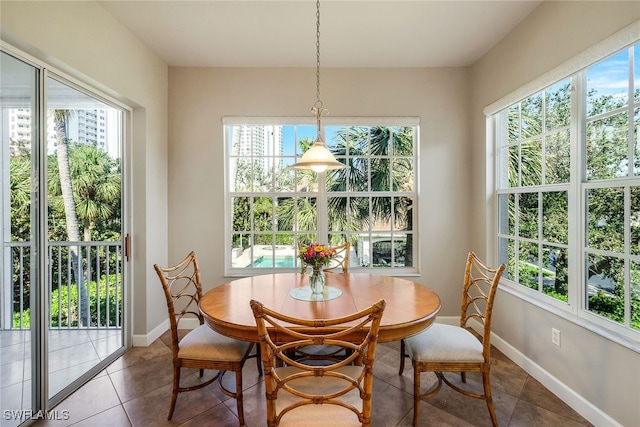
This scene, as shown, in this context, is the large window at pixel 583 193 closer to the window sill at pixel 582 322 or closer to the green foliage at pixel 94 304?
the window sill at pixel 582 322

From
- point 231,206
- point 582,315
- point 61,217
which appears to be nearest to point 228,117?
point 231,206

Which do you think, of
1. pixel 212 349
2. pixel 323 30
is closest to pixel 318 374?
pixel 212 349

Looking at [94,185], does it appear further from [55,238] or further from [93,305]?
[93,305]

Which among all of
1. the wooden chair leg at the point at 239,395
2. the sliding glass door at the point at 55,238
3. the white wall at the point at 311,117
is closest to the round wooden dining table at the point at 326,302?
the wooden chair leg at the point at 239,395

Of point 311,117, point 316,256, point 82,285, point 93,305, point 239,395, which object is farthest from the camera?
point 311,117

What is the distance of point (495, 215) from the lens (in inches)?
111

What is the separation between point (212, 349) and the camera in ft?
5.64

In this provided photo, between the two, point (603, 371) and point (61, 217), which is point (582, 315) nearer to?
point (603, 371)

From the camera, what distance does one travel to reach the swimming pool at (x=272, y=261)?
3.21m

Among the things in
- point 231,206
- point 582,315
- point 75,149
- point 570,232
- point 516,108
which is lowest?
point 582,315

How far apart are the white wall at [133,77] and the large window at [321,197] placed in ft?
2.36

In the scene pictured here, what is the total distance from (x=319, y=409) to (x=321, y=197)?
2208 mm

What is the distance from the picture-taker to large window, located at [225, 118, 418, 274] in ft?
10.5

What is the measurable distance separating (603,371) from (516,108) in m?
2.07
